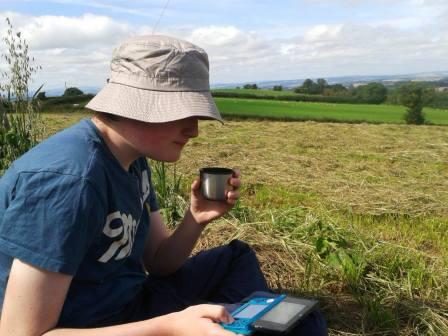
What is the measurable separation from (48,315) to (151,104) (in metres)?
0.63

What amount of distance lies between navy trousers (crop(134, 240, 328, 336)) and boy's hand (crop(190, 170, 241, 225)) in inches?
8.3

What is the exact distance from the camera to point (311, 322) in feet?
5.66

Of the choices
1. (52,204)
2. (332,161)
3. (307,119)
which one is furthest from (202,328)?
(307,119)

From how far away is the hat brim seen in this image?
1451 millimetres

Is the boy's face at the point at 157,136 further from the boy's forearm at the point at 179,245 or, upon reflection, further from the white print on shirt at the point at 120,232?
the boy's forearm at the point at 179,245

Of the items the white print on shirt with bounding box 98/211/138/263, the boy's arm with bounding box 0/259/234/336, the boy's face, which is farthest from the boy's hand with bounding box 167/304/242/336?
the boy's face

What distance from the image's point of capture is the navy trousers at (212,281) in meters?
1.99

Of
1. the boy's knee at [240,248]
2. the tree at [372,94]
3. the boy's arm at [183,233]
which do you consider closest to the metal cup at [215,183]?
the boy's arm at [183,233]

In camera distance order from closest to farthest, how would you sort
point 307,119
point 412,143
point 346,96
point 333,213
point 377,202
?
point 333,213, point 377,202, point 412,143, point 307,119, point 346,96

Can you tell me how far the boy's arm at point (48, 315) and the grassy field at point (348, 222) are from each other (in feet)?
4.35

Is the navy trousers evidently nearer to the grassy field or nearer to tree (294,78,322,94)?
the grassy field

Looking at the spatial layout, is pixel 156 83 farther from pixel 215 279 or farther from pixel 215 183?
pixel 215 279

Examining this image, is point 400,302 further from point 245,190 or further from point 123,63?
point 245,190

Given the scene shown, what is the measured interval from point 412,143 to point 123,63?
7.77 m
